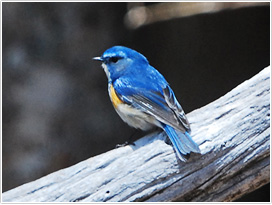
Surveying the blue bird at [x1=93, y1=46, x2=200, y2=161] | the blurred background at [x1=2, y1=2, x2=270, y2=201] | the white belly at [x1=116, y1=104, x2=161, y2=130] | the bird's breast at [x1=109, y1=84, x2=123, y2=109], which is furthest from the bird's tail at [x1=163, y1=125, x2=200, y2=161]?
the blurred background at [x1=2, y1=2, x2=270, y2=201]

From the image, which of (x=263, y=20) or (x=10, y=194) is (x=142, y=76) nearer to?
(x=10, y=194)

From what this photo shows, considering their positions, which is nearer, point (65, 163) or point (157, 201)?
point (157, 201)

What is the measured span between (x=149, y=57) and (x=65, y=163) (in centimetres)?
103

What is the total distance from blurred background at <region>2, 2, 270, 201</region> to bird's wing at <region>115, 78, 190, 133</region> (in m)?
1.18

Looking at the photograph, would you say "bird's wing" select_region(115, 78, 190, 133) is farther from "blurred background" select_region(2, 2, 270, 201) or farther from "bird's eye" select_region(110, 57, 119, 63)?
"blurred background" select_region(2, 2, 270, 201)

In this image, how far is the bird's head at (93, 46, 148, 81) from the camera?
2715 mm

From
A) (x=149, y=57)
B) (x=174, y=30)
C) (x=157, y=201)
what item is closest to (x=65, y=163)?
(x=149, y=57)

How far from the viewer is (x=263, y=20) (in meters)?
3.84

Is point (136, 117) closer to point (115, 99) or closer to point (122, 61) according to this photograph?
point (115, 99)

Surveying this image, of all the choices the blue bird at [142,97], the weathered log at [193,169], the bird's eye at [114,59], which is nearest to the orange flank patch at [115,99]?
the blue bird at [142,97]

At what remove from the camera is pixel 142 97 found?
258 cm

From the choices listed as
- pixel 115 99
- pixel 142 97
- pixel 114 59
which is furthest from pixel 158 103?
pixel 114 59

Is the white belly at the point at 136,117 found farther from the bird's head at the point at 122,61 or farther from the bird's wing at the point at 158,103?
the bird's head at the point at 122,61

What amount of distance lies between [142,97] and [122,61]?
0.27m
